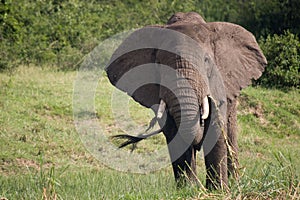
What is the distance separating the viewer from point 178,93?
291 inches

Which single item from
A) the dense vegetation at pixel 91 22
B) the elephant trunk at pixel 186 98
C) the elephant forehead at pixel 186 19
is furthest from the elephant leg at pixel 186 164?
the dense vegetation at pixel 91 22

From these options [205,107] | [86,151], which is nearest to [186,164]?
[205,107]

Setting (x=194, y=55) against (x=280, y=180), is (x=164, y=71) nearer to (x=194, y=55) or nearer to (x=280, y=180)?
(x=194, y=55)

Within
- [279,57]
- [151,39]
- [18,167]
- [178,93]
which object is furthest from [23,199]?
[279,57]

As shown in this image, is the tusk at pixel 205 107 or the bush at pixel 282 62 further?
the bush at pixel 282 62

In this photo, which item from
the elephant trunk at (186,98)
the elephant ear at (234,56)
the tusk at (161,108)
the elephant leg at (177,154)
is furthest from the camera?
the elephant ear at (234,56)

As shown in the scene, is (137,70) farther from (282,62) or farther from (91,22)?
(91,22)

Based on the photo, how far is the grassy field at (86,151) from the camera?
6746mm

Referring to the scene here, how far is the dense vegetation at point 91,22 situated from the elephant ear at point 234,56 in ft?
27.2

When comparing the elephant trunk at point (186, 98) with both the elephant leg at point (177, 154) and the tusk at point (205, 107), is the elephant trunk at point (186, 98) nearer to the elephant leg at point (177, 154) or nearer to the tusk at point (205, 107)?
the tusk at point (205, 107)

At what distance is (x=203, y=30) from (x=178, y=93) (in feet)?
3.18

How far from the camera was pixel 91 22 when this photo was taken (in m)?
Result: 19.0

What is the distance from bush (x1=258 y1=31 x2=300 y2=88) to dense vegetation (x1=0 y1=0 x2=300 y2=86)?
0.07ft

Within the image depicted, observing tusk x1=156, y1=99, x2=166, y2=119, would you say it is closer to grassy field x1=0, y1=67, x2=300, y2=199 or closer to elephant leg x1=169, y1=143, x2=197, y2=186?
elephant leg x1=169, y1=143, x2=197, y2=186
